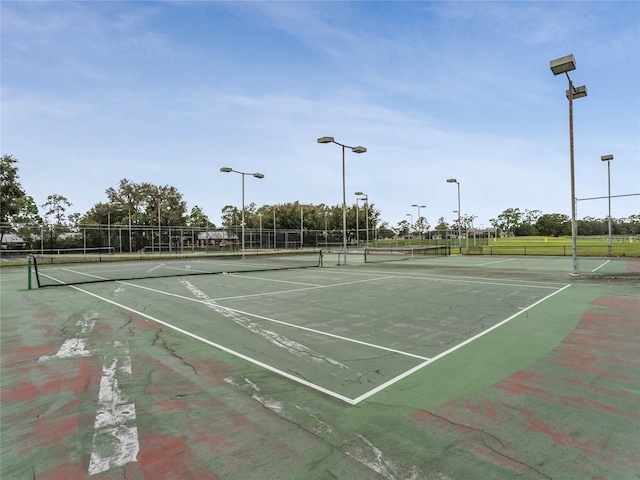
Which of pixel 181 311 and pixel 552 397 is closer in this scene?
pixel 552 397

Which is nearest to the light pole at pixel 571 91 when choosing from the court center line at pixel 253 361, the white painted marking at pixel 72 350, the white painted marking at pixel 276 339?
the white painted marking at pixel 276 339

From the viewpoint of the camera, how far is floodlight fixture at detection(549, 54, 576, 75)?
540 inches

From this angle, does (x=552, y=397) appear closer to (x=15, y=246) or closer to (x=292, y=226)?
(x=15, y=246)

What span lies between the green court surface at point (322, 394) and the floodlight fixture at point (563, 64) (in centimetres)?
992

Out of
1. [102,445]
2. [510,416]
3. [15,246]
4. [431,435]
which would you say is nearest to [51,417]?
[102,445]

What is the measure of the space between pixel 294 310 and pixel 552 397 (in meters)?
6.42

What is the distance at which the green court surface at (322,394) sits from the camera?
3008mm

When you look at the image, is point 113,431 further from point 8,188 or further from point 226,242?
point 8,188

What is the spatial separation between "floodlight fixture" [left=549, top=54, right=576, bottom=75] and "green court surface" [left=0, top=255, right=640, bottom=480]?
9.92 meters

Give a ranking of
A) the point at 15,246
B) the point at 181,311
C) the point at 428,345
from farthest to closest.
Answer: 1. the point at 15,246
2. the point at 181,311
3. the point at 428,345

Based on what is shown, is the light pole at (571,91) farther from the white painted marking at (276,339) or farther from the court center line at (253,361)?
the court center line at (253,361)

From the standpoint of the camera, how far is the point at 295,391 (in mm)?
4426

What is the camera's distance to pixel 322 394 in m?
4.34

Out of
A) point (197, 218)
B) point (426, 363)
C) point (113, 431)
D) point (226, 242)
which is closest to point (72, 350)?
point (113, 431)
